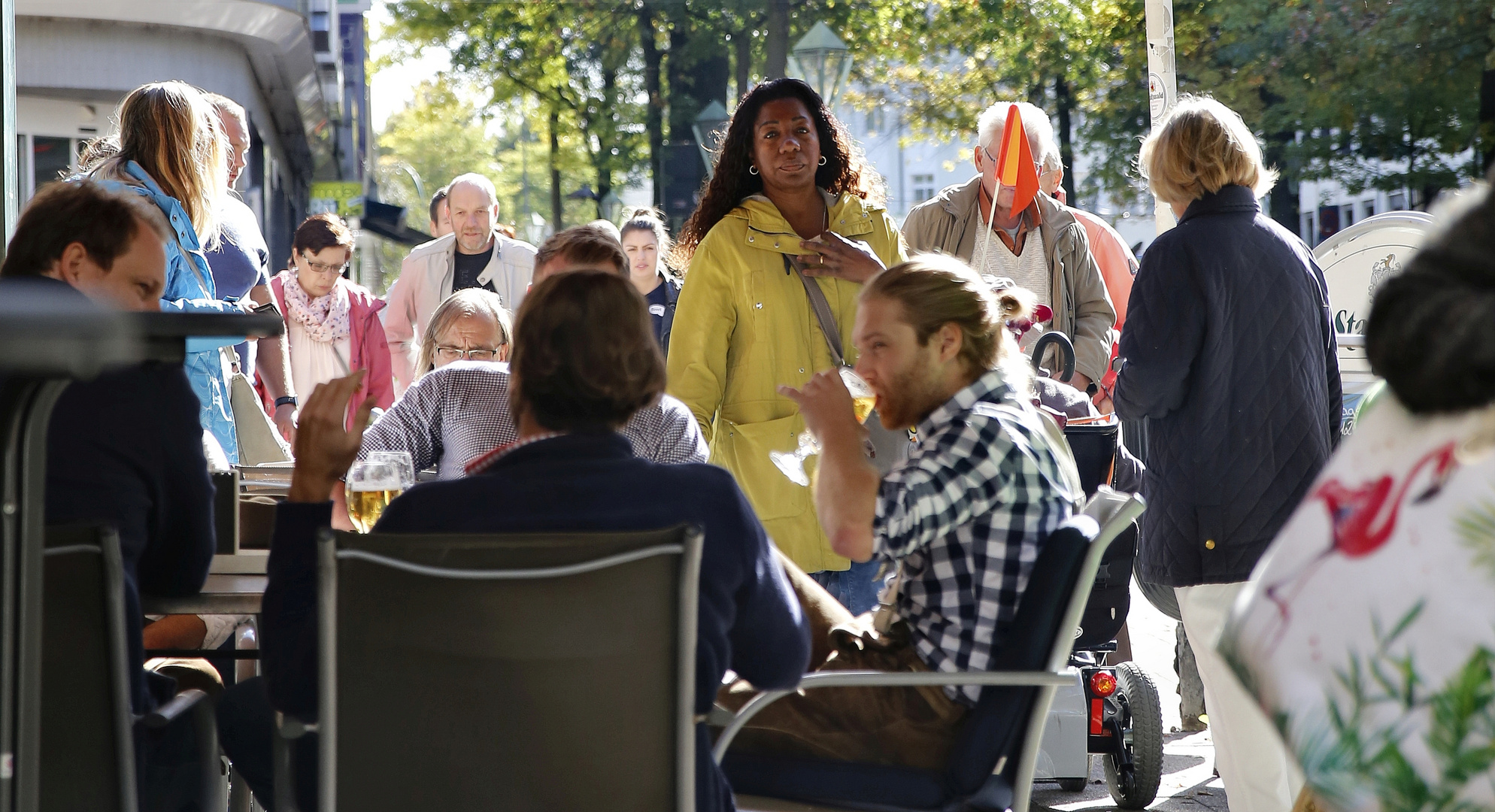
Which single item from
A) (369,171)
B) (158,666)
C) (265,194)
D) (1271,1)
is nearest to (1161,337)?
(158,666)

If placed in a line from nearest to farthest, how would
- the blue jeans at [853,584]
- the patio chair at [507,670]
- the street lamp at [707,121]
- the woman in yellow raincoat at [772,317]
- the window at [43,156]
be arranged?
the patio chair at [507,670]
the woman in yellow raincoat at [772,317]
the blue jeans at [853,584]
the window at [43,156]
the street lamp at [707,121]

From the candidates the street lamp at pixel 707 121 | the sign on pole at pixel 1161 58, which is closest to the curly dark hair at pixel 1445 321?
the sign on pole at pixel 1161 58

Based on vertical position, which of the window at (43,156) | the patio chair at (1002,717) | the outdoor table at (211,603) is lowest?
the patio chair at (1002,717)

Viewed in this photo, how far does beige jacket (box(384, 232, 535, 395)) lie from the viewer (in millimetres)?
7484

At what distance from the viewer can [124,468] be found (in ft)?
8.30

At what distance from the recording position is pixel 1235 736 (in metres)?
3.88

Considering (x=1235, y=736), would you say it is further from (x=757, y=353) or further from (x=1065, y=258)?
(x=1065, y=258)

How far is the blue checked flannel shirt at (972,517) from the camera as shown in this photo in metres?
2.71

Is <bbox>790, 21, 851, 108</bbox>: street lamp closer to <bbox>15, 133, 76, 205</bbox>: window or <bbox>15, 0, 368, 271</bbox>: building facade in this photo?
<bbox>15, 0, 368, 271</bbox>: building facade

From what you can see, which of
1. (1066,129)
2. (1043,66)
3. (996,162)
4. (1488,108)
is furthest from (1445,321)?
(1066,129)

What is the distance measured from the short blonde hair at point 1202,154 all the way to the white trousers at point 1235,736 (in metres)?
1.07

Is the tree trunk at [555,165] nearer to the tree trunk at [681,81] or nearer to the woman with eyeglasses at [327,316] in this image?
the tree trunk at [681,81]

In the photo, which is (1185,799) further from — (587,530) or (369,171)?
(369,171)

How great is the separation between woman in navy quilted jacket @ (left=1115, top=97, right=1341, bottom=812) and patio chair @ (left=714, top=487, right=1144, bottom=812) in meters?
1.28
